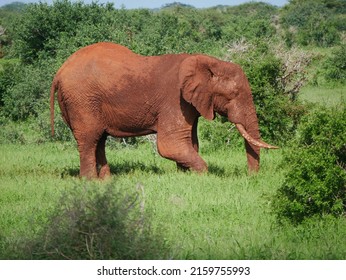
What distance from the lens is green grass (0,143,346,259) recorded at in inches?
260

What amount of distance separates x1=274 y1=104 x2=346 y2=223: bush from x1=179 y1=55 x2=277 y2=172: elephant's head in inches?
92.1

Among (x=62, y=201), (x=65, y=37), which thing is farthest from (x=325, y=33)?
(x=62, y=201)

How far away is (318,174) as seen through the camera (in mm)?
7469

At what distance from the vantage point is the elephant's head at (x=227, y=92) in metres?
10.1

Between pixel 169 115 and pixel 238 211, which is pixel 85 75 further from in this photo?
pixel 238 211

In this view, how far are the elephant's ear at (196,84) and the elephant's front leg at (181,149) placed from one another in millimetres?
404

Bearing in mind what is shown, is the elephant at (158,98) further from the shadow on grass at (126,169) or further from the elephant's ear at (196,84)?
the shadow on grass at (126,169)

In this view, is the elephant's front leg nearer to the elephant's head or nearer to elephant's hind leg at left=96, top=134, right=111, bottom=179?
the elephant's head

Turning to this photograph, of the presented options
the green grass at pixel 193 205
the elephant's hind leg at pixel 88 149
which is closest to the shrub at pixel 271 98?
the green grass at pixel 193 205

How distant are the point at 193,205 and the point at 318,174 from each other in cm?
159

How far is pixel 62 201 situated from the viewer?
19.7ft

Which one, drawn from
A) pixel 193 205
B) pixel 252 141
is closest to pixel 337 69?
pixel 252 141

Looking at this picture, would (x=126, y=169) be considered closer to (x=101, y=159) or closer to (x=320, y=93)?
(x=101, y=159)

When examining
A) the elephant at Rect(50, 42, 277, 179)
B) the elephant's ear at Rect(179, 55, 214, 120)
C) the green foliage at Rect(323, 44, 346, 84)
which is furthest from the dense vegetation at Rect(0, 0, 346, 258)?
the green foliage at Rect(323, 44, 346, 84)
